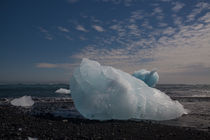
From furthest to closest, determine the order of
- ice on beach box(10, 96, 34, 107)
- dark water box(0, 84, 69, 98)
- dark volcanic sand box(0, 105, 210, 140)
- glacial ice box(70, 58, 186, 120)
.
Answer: dark water box(0, 84, 69, 98) < ice on beach box(10, 96, 34, 107) < glacial ice box(70, 58, 186, 120) < dark volcanic sand box(0, 105, 210, 140)

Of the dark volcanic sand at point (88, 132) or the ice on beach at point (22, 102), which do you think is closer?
the dark volcanic sand at point (88, 132)

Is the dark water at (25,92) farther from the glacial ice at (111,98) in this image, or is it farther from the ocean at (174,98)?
the glacial ice at (111,98)

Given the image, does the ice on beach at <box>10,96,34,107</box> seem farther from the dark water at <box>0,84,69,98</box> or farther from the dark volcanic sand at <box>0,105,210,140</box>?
the dark water at <box>0,84,69,98</box>

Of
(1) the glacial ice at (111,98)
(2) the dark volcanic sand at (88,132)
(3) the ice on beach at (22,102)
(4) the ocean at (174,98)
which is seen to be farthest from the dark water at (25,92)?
(2) the dark volcanic sand at (88,132)

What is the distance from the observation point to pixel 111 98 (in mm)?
Result: 8711

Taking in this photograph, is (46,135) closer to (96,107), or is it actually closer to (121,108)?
(96,107)

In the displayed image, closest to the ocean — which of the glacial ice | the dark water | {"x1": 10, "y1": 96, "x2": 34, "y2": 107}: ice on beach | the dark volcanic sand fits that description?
the dark water

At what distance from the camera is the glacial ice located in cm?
863

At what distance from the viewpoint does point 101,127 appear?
698cm

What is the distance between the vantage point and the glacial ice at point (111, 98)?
28.3 feet

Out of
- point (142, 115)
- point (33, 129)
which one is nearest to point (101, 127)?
point (33, 129)

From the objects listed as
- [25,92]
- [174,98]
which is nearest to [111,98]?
[174,98]

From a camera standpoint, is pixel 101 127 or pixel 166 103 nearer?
pixel 101 127

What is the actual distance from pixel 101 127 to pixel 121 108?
1.91 metres
